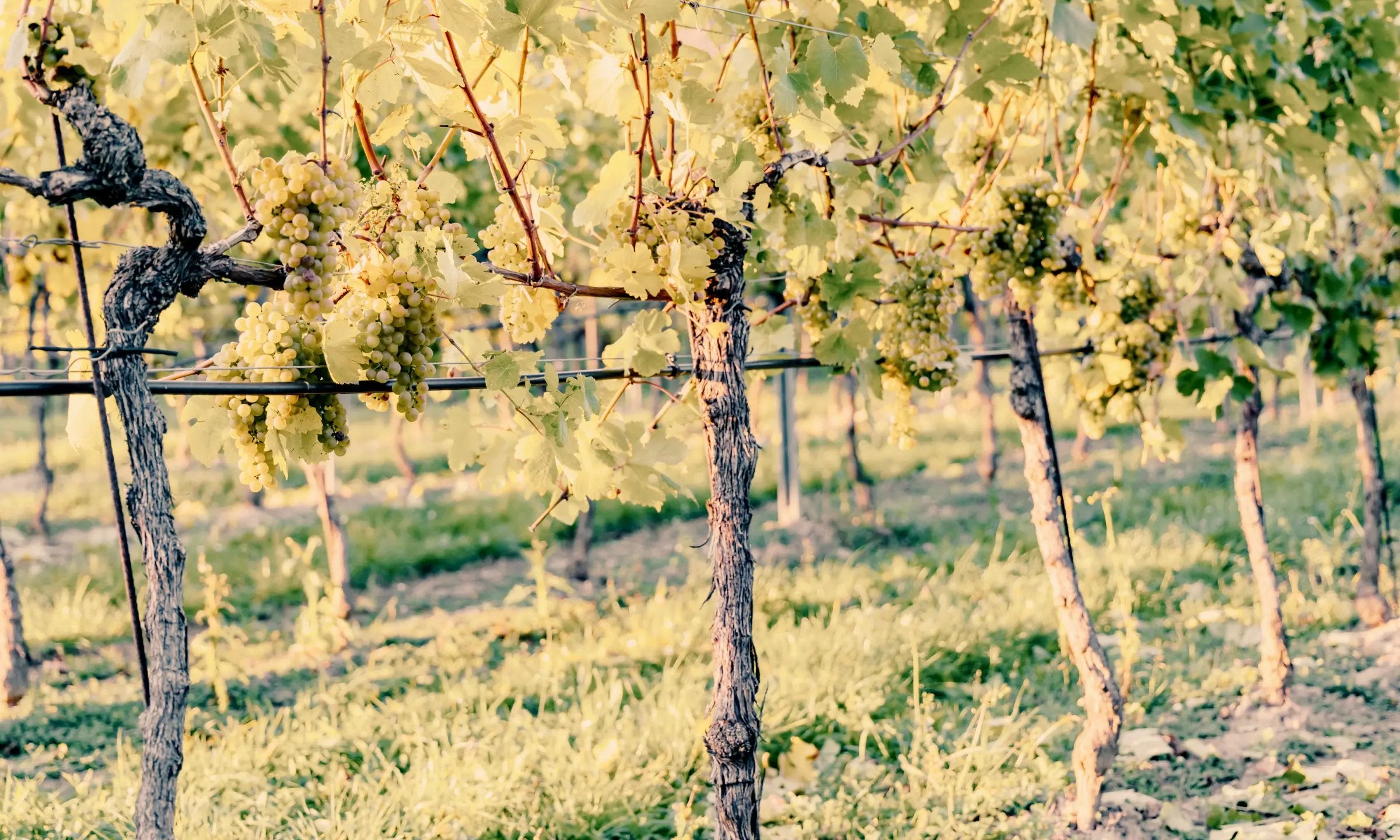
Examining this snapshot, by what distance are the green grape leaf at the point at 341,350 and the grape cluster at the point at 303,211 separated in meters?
0.09

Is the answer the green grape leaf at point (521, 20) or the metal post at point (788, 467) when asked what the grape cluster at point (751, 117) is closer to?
the green grape leaf at point (521, 20)

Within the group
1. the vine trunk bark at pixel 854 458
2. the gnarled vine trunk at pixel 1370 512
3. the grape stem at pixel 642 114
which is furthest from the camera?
the vine trunk bark at pixel 854 458

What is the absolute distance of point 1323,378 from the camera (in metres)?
4.10

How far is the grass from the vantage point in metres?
3.15

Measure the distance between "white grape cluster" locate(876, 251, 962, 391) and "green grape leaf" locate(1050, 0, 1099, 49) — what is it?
26.6 inches

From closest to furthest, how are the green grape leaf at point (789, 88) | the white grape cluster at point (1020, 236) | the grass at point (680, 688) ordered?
the green grape leaf at point (789, 88), the white grape cluster at point (1020, 236), the grass at point (680, 688)

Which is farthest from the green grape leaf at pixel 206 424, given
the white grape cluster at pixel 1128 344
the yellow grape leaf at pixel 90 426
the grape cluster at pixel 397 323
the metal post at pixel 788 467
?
the metal post at pixel 788 467

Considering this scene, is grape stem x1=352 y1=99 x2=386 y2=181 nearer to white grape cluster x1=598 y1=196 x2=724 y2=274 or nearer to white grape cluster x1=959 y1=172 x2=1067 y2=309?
white grape cluster x1=598 y1=196 x2=724 y2=274

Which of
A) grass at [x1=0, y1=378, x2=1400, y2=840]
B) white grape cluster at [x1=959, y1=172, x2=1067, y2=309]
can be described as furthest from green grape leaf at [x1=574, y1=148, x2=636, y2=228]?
white grape cluster at [x1=959, y1=172, x2=1067, y2=309]

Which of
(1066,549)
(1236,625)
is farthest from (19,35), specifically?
(1236,625)

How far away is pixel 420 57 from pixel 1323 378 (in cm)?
385

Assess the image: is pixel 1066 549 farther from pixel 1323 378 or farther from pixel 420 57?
pixel 420 57

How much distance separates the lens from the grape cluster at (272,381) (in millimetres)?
1716

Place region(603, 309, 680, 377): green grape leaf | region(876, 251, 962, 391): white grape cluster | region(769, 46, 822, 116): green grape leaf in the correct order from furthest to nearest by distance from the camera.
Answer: region(876, 251, 962, 391): white grape cluster, region(603, 309, 680, 377): green grape leaf, region(769, 46, 822, 116): green grape leaf
